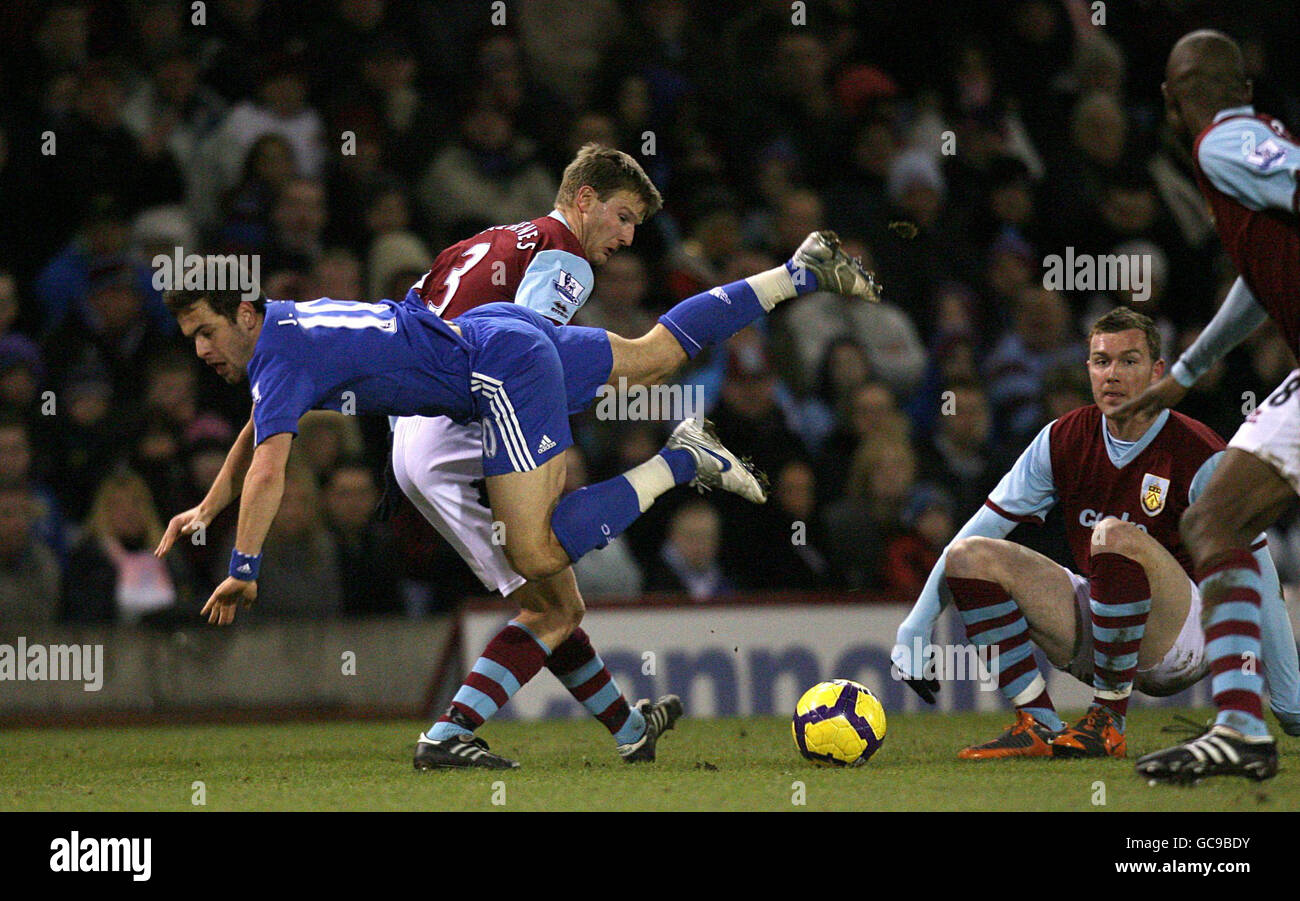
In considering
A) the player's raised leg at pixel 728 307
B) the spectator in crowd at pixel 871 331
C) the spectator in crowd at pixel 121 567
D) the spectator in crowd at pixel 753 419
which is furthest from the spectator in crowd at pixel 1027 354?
the spectator in crowd at pixel 121 567

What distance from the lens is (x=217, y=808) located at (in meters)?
4.30

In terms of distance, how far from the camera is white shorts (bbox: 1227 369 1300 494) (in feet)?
13.6

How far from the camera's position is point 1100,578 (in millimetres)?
5227

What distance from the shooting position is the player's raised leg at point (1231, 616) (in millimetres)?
4246

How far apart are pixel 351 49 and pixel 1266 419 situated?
748 cm

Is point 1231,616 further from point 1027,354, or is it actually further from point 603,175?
point 1027,354

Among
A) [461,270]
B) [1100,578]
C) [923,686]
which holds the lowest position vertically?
[923,686]

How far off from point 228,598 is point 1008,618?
253 cm

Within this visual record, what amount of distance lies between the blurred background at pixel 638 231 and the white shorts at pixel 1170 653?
93.3 inches

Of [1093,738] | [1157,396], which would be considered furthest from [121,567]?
[1157,396]

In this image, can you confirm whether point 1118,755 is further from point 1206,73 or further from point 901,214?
point 901,214

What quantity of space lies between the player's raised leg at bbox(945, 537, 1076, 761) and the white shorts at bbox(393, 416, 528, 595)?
62.7 inches

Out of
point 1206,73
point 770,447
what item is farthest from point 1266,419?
point 770,447

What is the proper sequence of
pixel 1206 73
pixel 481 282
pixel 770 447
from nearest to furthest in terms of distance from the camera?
pixel 1206 73 → pixel 481 282 → pixel 770 447
